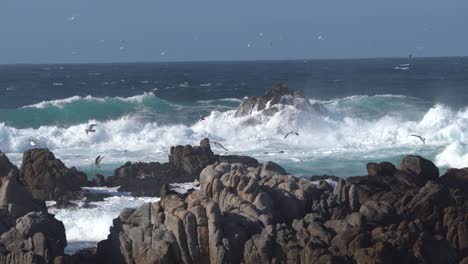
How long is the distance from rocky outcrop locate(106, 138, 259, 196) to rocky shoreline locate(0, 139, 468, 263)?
9152 millimetres

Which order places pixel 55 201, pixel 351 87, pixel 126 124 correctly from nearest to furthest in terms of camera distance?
pixel 55 201 < pixel 126 124 < pixel 351 87

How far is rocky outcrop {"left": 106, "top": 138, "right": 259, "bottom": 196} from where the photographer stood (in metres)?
37.0

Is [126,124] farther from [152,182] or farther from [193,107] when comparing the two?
[152,182]

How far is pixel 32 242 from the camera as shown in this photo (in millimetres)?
23391

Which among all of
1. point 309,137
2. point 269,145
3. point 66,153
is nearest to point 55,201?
point 66,153

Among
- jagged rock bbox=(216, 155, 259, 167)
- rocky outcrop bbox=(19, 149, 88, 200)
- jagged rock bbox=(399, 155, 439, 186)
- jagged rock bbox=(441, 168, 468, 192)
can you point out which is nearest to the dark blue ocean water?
jagged rock bbox=(216, 155, 259, 167)

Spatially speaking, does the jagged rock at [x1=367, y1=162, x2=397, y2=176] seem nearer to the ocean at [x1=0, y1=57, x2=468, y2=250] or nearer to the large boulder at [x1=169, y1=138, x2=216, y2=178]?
the ocean at [x1=0, y1=57, x2=468, y2=250]

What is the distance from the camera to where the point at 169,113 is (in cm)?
6988

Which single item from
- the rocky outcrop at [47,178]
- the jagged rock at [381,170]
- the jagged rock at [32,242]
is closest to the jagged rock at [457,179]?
the jagged rock at [381,170]

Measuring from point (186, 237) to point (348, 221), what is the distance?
3.65 metres

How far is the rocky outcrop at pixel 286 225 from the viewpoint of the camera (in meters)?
22.9

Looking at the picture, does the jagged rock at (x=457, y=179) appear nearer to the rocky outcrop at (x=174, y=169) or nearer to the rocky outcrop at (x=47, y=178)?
the rocky outcrop at (x=174, y=169)

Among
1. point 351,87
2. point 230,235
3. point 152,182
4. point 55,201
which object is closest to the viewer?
point 230,235

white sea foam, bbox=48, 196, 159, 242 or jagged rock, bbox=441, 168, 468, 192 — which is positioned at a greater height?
jagged rock, bbox=441, 168, 468, 192
